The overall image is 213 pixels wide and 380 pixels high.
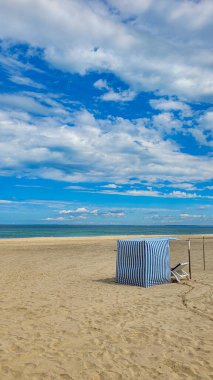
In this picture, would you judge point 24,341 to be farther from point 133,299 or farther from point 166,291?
point 166,291

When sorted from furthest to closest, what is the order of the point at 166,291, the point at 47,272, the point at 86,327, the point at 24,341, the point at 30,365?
1. the point at 47,272
2. the point at 166,291
3. the point at 86,327
4. the point at 24,341
5. the point at 30,365

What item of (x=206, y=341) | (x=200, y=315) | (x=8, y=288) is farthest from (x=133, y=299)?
(x=8, y=288)

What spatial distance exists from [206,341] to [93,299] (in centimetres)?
474

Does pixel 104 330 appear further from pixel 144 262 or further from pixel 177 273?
pixel 177 273

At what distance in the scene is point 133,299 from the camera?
37.9 ft

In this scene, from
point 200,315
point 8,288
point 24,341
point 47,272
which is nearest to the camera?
point 24,341

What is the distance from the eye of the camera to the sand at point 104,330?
632 cm

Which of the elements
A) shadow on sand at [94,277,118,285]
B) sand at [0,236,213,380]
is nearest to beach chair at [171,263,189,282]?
sand at [0,236,213,380]

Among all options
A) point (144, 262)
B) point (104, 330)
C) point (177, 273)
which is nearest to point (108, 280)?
point (144, 262)

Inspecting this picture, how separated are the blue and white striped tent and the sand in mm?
486

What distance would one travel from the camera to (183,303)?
11.0 metres

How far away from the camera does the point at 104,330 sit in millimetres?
8406

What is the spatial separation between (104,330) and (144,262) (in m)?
5.40

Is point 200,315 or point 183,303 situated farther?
point 183,303
